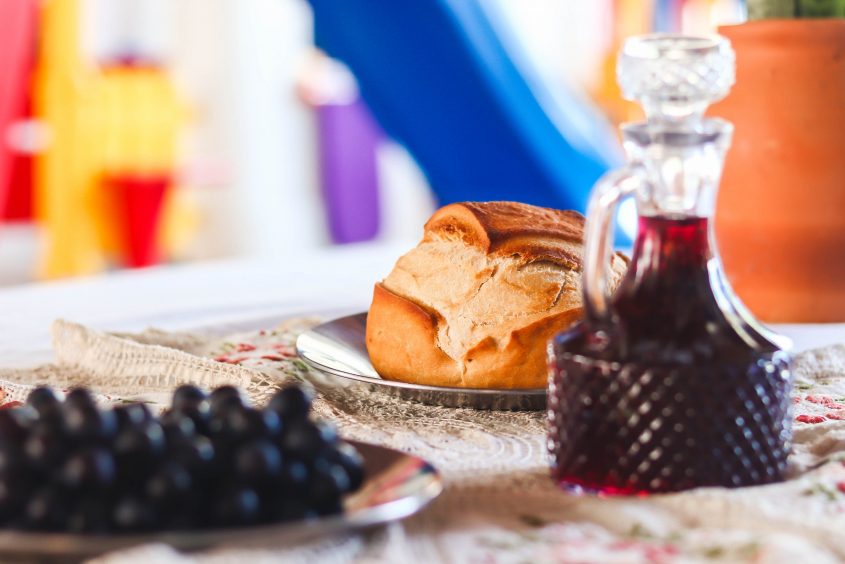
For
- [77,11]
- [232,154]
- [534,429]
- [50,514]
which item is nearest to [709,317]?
[534,429]

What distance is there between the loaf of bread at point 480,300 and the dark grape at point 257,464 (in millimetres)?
334

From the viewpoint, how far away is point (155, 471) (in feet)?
1.64

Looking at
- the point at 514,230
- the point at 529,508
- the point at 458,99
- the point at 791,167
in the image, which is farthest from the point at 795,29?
the point at 458,99

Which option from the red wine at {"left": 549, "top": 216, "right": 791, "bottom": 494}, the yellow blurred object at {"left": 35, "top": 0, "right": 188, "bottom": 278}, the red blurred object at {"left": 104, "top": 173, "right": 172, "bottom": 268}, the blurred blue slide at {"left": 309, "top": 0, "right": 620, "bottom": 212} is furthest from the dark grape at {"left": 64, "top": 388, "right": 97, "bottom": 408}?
the red blurred object at {"left": 104, "top": 173, "right": 172, "bottom": 268}

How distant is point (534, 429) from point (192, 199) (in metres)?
4.95

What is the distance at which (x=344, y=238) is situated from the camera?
574 centimetres

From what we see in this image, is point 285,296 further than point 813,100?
Yes

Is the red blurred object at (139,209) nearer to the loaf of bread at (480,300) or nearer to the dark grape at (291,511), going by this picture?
the loaf of bread at (480,300)

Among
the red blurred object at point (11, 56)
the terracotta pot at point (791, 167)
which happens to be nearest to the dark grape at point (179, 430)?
the terracotta pot at point (791, 167)

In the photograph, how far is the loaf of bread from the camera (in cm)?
82

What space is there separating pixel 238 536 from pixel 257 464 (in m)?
0.03

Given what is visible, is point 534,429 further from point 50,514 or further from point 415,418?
point 50,514

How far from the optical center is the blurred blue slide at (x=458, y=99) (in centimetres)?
239

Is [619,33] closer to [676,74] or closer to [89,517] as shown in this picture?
[676,74]
